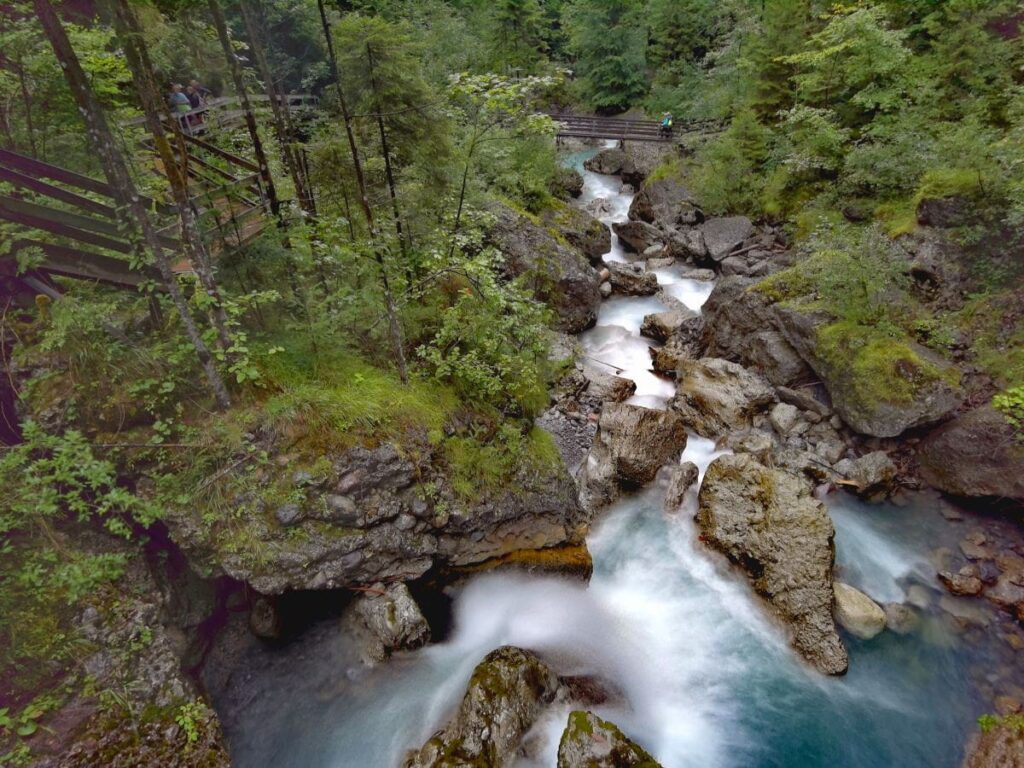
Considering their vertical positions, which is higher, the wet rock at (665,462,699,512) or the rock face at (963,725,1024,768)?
the wet rock at (665,462,699,512)

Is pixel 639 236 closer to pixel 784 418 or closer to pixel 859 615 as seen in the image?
pixel 784 418

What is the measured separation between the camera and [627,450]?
429 inches

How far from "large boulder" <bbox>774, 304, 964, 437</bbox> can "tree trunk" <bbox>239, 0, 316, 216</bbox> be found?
38.5 feet

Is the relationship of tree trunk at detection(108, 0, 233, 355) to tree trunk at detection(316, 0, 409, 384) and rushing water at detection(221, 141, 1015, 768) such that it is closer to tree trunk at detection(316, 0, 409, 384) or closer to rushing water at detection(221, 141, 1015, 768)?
tree trunk at detection(316, 0, 409, 384)

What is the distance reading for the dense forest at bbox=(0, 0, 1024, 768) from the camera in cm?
585

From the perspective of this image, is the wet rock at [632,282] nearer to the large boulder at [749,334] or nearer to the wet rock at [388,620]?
the large boulder at [749,334]

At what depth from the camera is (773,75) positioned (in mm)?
19625

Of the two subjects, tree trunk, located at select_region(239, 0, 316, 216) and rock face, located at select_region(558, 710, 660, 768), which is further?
tree trunk, located at select_region(239, 0, 316, 216)

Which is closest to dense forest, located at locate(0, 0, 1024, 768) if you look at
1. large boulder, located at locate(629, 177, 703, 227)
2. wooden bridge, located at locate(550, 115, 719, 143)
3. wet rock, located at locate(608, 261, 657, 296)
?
wet rock, located at locate(608, 261, 657, 296)

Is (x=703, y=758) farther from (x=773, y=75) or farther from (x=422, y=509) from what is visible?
(x=773, y=75)

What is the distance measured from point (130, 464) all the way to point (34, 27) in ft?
18.5

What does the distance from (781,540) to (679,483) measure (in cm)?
218

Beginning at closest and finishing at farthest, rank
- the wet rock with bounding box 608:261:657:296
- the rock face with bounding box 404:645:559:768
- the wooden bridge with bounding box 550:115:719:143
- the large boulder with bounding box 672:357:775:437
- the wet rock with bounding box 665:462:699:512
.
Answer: the rock face with bounding box 404:645:559:768 < the wet rock with bounding box 665:462:699:512 < the large boulder with bounding box 672:357:775:437 < the wet rock with bounding box 608:261:657:296 < the wooden bridge with bounding box 550:115:719:143


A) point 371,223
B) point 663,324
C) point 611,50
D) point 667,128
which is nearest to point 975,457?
point 663,324
